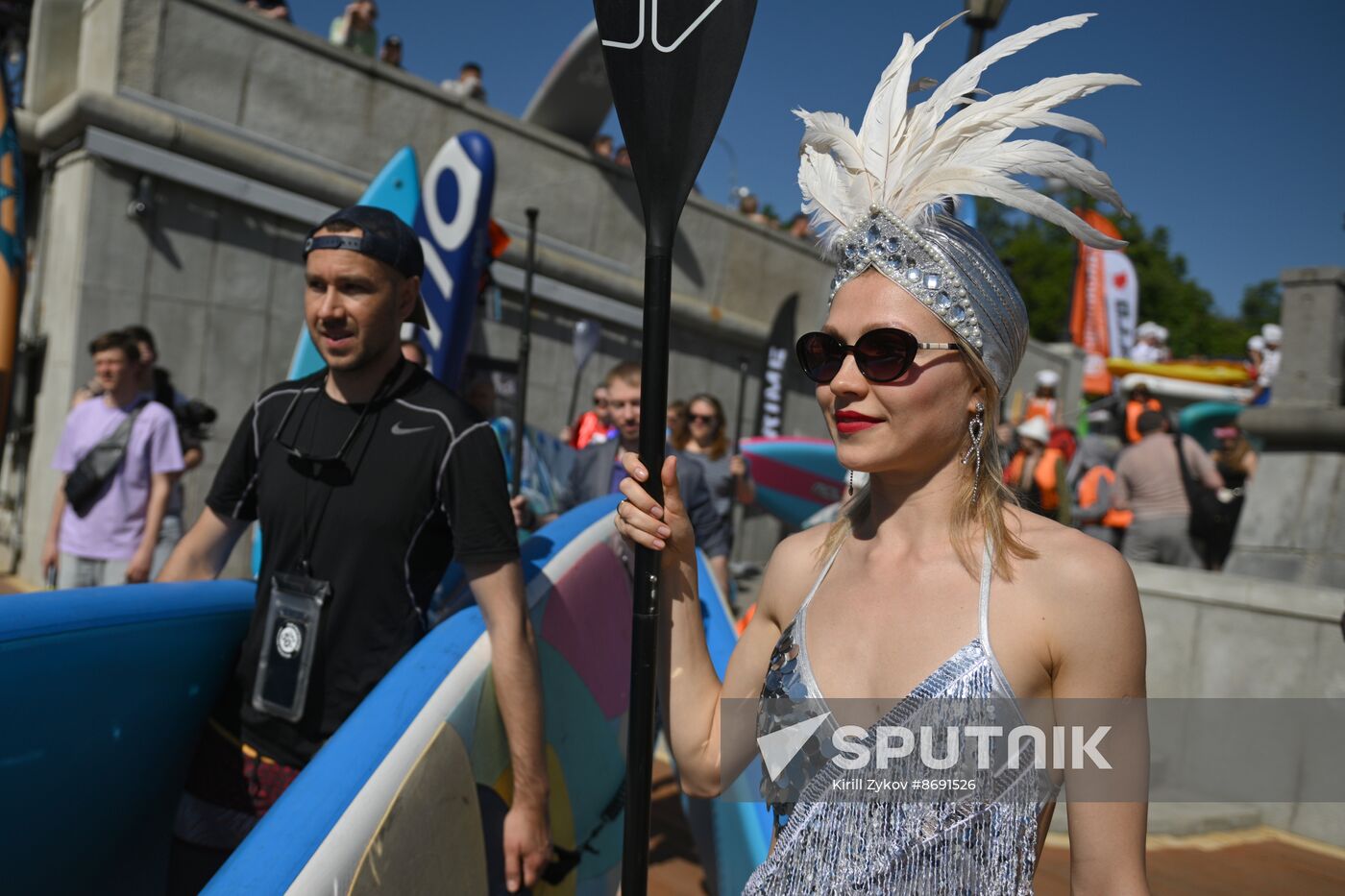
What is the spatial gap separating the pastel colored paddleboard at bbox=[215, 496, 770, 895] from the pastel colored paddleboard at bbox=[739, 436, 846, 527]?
7031 millimetres

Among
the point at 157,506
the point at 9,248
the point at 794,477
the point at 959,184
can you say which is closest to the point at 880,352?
the point at 959,184

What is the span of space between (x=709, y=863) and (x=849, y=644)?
7.61ft

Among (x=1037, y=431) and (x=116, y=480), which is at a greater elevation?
(x=1037, y=431)

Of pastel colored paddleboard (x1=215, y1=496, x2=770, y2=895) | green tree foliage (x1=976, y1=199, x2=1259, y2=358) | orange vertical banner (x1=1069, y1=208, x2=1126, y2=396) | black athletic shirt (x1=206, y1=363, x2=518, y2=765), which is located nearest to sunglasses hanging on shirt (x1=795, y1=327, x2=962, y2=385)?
black athletic shirt (x1=206, y1=363, x2=518, y2=765)

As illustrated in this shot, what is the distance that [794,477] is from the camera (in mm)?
10250

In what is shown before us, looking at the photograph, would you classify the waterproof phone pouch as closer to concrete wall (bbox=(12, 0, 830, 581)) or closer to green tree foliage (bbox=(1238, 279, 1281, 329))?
concrete wall (bbox=(12, 0, 830, 581))

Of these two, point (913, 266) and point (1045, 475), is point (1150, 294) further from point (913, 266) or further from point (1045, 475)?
point (913, 266)

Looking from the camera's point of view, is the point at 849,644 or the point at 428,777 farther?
the point at 428,777

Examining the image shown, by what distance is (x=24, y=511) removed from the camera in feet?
27.1

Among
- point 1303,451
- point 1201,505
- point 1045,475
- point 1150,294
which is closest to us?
point 1303,451

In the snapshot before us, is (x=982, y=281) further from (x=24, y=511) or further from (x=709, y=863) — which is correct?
(x=24, y=511)

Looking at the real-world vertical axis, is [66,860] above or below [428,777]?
below

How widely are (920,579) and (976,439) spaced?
22 centimetres

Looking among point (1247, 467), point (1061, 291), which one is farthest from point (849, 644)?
point (1061, 291)
